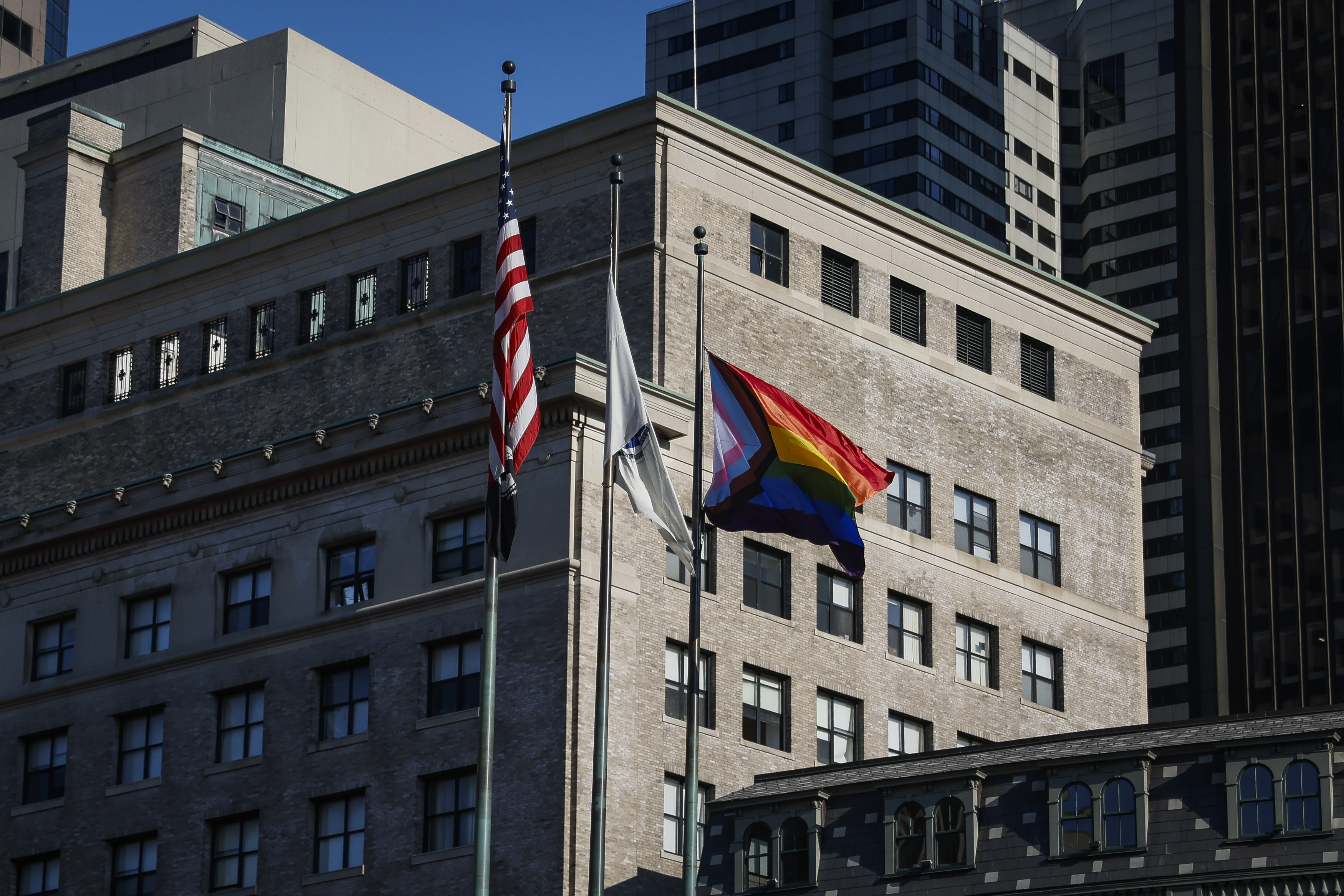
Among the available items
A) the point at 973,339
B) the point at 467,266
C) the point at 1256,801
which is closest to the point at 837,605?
the point at 973,339

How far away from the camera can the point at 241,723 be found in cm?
6188

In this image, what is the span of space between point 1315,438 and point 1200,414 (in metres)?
6.90

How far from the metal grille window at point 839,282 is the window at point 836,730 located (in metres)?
11.0

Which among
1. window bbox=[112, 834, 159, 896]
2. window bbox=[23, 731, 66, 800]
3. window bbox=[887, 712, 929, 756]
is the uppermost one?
window bbox=[887, 712, 929, 756]

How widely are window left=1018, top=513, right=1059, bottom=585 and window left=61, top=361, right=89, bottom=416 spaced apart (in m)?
28.1

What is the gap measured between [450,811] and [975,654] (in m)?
17.3

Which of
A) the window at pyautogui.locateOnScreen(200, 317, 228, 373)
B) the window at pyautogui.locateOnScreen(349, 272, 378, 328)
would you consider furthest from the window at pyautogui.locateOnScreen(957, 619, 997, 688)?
the window at pyautogui.locateOnScreen(200, 317, 228, 373)

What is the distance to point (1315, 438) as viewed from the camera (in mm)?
124000

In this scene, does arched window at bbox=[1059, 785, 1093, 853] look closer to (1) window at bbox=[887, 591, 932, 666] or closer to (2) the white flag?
(2) the white flag

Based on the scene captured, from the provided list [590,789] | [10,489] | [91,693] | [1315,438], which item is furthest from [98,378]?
[1315,438]

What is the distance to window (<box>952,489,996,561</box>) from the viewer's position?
226 ft

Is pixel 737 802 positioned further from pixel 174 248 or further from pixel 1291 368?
pixel 1291 368

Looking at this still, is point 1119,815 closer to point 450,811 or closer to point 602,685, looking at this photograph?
point 602,685

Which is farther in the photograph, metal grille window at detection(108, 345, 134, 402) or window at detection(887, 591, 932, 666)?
metal grille window at detection(108, 345, 134, 402)
